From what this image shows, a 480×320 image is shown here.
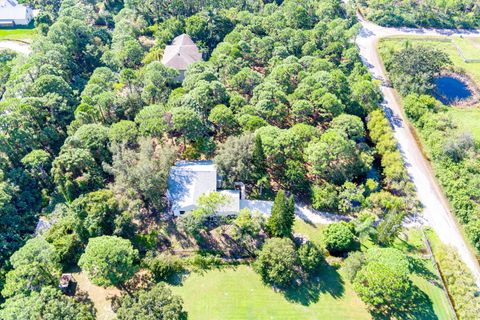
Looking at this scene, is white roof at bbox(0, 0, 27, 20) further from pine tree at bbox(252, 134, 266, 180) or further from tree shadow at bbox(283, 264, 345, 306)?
tree shadow at bbox(283, 264, 345, 306)

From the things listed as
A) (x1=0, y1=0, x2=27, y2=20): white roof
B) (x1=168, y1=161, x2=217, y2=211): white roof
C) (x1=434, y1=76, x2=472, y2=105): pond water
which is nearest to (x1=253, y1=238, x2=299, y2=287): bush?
(x1=168, y1=161, x2=217, y2=211): white roof

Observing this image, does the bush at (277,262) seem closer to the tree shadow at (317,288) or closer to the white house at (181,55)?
the tree shadow at (317,288)

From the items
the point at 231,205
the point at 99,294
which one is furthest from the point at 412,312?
the point at 99,294

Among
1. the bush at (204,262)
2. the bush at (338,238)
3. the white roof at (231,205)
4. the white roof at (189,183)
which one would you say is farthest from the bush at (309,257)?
the white roof at (189,183)

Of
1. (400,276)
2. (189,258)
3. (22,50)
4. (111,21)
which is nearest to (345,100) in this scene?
(400,276)

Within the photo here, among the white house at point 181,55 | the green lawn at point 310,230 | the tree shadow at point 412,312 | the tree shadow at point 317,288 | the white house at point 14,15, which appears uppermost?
the white house at point 14,15
